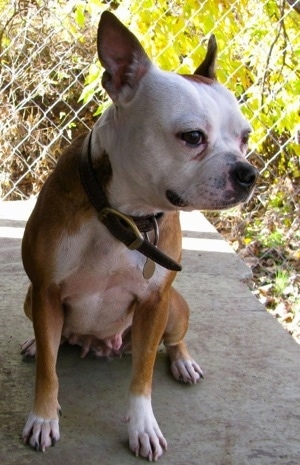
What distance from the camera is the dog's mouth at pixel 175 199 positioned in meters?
1.91

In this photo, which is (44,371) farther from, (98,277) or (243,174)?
(243,174)

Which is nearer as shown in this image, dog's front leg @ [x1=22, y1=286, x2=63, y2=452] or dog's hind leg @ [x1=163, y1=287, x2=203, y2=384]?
dog's front leg @ [x1=22, y1=286, x2=63, y2=452]

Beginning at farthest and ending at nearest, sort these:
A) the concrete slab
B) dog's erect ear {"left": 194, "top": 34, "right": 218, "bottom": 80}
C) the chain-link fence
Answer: the chain-link fence, dog's erect ear {"left": 194, "top": 34, "right": 218, "bottom": 80}, the concrete slab

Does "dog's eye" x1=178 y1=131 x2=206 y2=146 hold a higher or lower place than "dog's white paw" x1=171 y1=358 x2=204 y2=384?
higher

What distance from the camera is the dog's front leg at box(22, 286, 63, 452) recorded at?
2.11 m

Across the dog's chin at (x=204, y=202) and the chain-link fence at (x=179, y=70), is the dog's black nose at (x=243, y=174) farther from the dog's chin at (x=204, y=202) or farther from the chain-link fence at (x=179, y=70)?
the chain-link fence at (x=179, y=70)

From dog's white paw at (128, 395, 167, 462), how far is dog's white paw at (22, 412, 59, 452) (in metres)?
0.22

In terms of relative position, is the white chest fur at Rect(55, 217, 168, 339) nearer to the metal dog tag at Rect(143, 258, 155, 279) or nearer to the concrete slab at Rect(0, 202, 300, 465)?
the metal dog tag at Rect(143, 258, 155, 279)

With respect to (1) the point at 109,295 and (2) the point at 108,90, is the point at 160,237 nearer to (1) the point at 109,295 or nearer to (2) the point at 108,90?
(1) the point at 109,295

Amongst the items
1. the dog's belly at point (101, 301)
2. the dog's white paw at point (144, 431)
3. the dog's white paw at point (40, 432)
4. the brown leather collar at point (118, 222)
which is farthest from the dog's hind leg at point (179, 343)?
the dog's white paw at point (40, 432)

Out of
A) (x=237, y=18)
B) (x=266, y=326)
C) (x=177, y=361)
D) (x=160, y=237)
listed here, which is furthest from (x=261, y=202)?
(x=160, y=237)

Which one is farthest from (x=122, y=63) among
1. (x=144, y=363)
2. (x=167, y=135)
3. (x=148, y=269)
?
(x=144, y=363)

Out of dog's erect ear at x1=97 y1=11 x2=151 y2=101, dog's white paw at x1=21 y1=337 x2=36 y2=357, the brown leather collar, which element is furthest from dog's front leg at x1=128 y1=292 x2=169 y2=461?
dog's erect ear at x1=97 y1=11 x2=151 y2=101

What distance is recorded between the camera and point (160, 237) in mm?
2145
